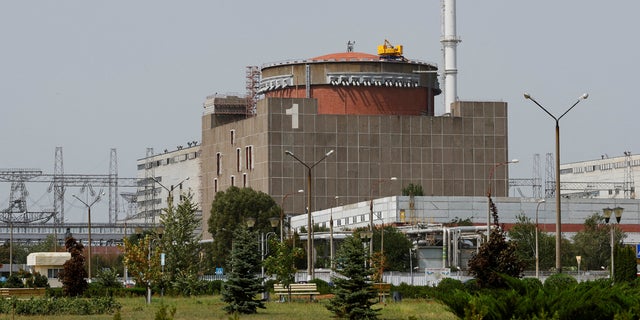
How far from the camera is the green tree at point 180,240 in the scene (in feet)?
220

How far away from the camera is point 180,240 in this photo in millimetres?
69125

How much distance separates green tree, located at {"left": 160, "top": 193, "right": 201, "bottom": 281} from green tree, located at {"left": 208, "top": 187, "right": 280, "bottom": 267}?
61.2 metres

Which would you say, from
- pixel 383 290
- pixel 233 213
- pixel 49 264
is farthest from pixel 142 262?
pixel 233 213

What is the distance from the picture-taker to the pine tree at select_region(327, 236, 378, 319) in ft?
124

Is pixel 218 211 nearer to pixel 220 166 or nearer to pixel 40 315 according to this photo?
pixel 220 166

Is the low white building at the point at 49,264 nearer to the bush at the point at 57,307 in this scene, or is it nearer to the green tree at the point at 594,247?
the bush at the point at 57,307

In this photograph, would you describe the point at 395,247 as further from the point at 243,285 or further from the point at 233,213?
the point at 243,285

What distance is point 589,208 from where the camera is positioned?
463 ft

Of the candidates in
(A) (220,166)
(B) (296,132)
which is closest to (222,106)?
(A) (220,166)

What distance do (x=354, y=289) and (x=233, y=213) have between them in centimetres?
9745

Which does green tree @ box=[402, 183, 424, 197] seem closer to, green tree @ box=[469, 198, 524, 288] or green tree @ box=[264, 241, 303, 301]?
green tree @ box=[264, 241, 303, 301]

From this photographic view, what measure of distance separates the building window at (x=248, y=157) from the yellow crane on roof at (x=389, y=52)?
63.5 ft

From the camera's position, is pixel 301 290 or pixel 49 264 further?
pixel 49 264

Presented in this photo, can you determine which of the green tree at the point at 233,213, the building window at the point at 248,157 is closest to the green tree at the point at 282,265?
the green tree at the point at 233,213
